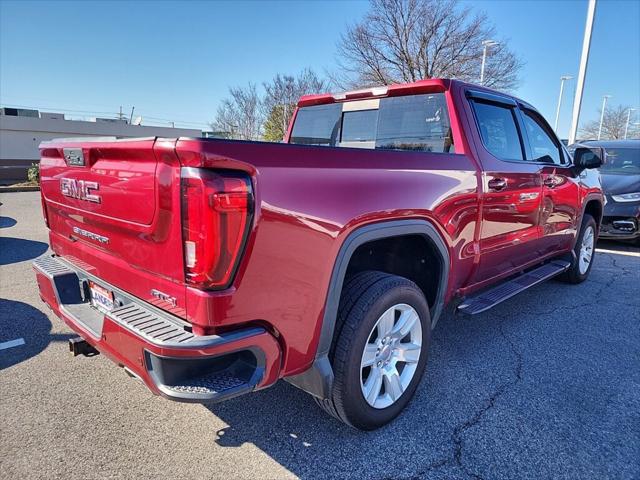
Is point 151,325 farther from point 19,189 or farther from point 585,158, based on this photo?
point 19,189

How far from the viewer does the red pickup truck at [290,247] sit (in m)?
1.73

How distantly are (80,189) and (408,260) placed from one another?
2128 millimetres

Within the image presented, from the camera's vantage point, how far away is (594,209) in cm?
566

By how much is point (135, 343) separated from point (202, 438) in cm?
92

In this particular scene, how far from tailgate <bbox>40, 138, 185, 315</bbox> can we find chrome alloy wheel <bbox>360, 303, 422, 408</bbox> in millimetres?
1132

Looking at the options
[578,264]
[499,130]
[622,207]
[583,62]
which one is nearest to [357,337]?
[499,130]

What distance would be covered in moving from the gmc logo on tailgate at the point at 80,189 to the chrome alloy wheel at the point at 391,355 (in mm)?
1605

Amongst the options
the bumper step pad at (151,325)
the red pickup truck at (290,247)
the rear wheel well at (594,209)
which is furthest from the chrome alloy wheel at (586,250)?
the bumper step pad at (151,325)

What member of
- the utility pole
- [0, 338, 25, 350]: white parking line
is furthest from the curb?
the utility pole

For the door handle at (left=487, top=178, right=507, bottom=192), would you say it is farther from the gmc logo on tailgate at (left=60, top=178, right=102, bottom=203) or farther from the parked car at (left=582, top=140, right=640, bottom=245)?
the parked car at (left=582, top=140, right=640, bottom=245)

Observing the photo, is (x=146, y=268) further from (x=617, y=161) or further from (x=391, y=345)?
(x=617, y=161)

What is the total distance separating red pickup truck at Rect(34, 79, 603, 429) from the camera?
1.73 m

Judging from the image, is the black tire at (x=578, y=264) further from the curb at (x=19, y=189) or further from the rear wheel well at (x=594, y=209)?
the curb at (x=19, y=189)

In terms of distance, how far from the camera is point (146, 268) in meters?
1.98
